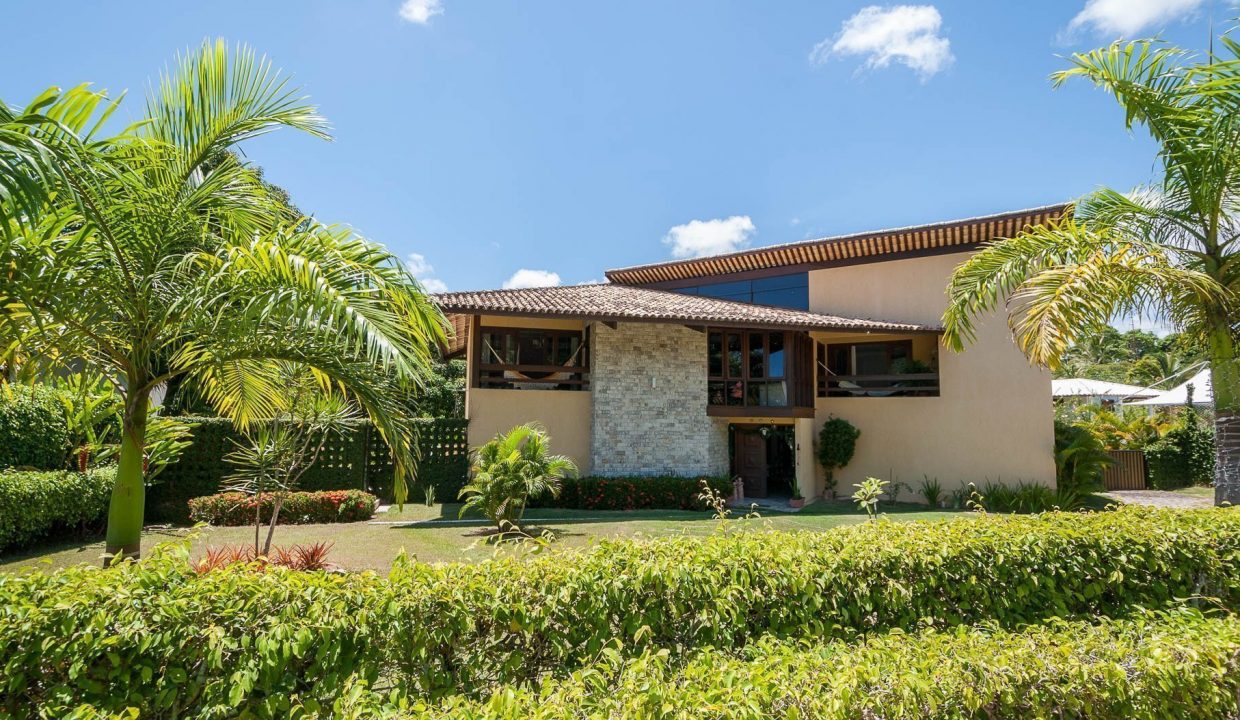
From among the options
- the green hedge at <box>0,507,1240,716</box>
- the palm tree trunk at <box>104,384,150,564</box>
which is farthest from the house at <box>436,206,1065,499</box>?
the green hedge at <box>0,507,1240,716</box>

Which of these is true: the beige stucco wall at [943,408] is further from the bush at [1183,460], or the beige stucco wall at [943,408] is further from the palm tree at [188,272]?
the palm tree at [188,272]

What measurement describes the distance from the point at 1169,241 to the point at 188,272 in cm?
1094

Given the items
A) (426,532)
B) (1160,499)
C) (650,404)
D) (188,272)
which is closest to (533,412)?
(650,404)

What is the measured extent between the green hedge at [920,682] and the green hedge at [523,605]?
0.95 ft

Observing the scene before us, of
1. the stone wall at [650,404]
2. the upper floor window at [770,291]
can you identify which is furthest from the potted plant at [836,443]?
the upper floor window at [770,291]

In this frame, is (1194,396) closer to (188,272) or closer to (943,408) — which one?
(943,408)

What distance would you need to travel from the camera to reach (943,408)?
55.6ft

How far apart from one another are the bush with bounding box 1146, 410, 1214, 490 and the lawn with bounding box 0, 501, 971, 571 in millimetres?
13731

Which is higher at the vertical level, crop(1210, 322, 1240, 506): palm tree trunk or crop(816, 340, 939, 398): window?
crop(816, 340, 939, 398): window

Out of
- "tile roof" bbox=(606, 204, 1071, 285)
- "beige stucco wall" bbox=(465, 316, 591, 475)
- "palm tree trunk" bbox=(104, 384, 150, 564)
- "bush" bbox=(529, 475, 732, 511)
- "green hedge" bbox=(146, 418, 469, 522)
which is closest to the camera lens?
"palm tree trunk" bbox=(104, 384, 150, 564)

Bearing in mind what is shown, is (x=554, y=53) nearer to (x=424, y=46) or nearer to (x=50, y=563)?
(x=424, y=46)

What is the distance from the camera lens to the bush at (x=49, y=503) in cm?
833

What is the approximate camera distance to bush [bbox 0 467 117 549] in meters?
8.33

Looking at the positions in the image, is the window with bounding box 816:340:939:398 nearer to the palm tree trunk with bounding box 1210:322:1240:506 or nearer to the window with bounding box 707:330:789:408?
the window with bounding box 707:330:789:408
